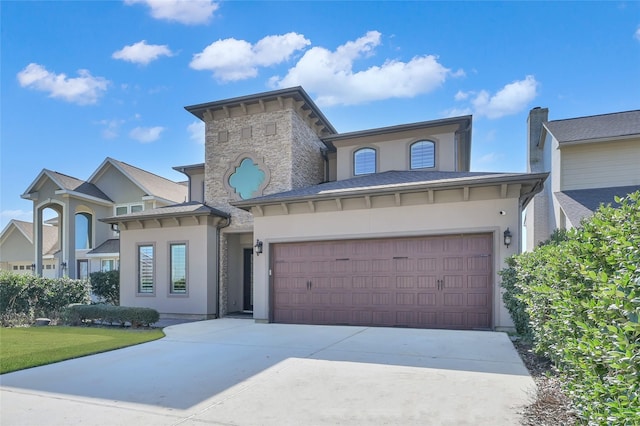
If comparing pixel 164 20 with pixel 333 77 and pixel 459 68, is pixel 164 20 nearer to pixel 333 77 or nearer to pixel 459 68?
pixel 333 77

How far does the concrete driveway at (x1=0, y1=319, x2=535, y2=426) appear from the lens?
4117mm

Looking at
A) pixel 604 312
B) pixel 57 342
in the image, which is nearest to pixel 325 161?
pixel 57 342

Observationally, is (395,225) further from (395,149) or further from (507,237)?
(395,149)

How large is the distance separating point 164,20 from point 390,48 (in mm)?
7015

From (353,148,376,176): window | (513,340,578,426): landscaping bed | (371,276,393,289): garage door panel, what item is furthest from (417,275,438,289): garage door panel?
(353,148,376,176): window

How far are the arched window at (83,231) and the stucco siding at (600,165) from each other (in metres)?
23.9

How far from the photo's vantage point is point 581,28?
10.2 m

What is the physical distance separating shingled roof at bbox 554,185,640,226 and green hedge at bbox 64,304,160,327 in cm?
1211

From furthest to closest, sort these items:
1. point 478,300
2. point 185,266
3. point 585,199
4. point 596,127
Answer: point 596,127
point 185,266
point 585,199
point 478,300

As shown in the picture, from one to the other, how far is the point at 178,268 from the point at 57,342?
5235 mm

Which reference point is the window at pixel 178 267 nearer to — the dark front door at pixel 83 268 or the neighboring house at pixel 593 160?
the dark front door at pixel 83 268

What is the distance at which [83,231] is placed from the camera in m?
22.0

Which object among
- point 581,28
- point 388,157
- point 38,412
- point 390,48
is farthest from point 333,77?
point 38,412

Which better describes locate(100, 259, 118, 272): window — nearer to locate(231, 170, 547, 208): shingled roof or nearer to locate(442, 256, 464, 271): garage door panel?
locate(231, 170, 547, 208): shingled roof
